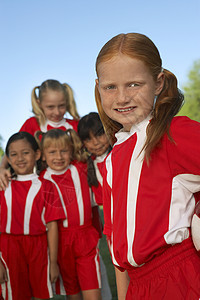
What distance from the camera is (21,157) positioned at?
3.02 meters

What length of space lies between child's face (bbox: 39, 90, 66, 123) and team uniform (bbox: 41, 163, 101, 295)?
522 mm

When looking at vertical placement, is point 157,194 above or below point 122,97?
below

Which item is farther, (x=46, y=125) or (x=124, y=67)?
(x=46, y=125)

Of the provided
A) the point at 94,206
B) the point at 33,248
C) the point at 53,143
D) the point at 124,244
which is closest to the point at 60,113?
the point at 53,143

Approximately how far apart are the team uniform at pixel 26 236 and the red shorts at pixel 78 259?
0.16 m

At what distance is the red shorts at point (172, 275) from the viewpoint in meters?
1.23

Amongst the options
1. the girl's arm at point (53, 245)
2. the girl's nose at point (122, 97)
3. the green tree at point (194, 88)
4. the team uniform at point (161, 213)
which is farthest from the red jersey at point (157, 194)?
the green tree at point (194, 88)

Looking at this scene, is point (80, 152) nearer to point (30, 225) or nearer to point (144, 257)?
point (30, 225)

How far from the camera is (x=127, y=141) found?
1.40 meters

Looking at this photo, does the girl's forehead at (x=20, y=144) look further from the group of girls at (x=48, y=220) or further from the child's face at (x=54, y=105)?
the child's face at (x=54, y=105)

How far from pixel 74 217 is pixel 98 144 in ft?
2.02

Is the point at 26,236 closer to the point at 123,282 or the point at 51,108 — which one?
the point at 51,108

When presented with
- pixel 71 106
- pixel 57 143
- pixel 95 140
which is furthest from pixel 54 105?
pixel 95 140

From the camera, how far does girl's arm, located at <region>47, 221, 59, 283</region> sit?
2.92 m
